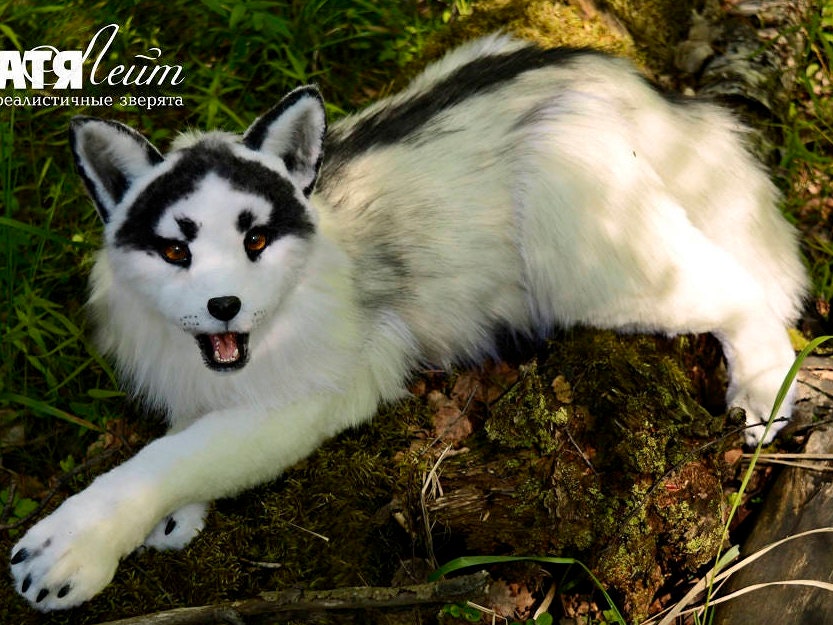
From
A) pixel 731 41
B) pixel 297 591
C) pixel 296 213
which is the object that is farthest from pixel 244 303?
pixel 731 41

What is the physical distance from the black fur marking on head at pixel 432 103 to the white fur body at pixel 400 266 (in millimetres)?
15

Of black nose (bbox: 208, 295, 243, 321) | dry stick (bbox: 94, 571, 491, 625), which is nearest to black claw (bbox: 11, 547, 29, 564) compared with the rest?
dry stick (bbox: 94, 571, 491, 625)

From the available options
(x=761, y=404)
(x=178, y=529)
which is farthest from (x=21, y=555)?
(x=761, y=404)

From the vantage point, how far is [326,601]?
2525 mm

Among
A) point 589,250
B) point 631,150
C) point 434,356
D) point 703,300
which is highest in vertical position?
point 631,150

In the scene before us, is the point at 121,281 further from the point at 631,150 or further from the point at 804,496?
the point at 804,496

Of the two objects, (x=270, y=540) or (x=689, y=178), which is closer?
(x=270, y=540)

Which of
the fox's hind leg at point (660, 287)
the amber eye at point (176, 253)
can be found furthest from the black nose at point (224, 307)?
the fox's hind leg at point (660, 287)

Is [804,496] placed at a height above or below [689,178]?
below

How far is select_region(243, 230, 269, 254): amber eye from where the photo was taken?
250 centimetres

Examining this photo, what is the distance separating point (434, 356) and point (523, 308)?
0.38 metres

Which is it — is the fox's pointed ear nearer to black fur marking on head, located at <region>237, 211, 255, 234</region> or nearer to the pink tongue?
black fur marking on head, located at <region>237, 211, 255, 234</region>

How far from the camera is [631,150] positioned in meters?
3.04

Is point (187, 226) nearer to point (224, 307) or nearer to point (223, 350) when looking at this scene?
point (224, 307)
